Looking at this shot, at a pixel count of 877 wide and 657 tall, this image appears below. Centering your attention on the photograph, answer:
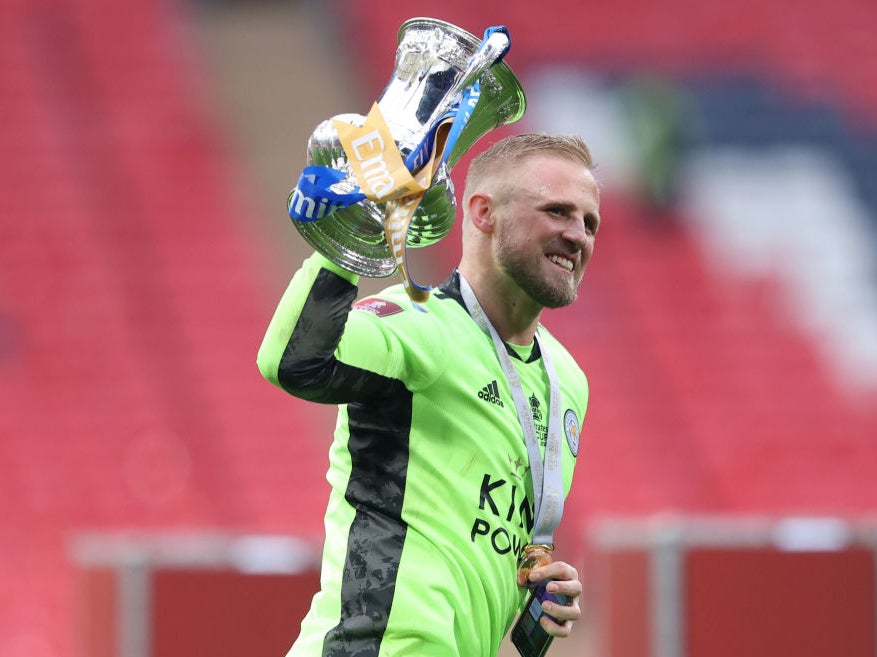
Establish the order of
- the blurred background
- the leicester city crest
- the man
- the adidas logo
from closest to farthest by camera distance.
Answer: the man → the adidas logo → the leicester city crest → the blurred background

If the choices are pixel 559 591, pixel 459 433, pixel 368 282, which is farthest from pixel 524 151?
pixel 368 282

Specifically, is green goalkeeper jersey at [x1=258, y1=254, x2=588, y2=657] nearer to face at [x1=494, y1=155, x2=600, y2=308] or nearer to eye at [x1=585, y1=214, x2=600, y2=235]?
face at [x1=494, y1=155, x2=600, y2=308]

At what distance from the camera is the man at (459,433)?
249cm

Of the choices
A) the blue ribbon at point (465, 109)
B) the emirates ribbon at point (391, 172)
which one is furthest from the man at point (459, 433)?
the blue ribbon at point (465, 109)

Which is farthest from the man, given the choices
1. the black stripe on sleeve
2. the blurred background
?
the blurred background

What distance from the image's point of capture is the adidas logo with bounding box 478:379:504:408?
2.62 meters

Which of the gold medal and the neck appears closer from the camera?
the gold medal

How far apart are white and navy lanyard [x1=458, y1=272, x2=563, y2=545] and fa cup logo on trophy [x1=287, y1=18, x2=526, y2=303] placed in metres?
0.28

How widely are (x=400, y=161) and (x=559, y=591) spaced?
0.90 meters

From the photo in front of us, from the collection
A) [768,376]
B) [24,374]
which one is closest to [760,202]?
[768,376]

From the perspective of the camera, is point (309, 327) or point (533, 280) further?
point (533, 280)

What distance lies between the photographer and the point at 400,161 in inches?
86.5

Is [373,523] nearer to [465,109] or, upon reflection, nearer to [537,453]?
[537,453]

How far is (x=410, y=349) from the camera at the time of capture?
2.47m
